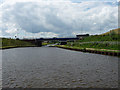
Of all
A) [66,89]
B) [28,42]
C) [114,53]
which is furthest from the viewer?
[28,42]

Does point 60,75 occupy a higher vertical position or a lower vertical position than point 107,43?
lower

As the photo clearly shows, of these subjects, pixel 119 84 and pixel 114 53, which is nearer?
pixel 119 84

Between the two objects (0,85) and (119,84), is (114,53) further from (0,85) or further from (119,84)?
(0,85)

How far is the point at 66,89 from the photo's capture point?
981cm

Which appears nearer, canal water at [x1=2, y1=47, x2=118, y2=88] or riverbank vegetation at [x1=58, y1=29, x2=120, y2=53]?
canal water at [x1=2, y1=47, x2=118, y2=88]

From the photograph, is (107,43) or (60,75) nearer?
(60,75)

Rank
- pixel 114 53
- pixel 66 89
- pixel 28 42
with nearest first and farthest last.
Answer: pixel 66 89 → pixel 114 53 → pixel 28 42

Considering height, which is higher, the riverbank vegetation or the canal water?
the riverbank vegetation

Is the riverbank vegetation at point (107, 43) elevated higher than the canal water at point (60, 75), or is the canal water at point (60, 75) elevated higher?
the riverbank vegetation at point (107, 43)

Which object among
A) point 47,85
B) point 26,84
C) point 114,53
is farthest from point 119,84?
point 114,53

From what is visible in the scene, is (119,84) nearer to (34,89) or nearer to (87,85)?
(87,85)

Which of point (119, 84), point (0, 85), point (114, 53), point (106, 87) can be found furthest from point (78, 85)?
point (114, 53)

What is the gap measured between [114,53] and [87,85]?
24.8 m

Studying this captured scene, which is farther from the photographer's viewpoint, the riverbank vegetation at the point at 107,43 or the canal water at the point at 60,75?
the riverbank vegetation at the point at 107,43
